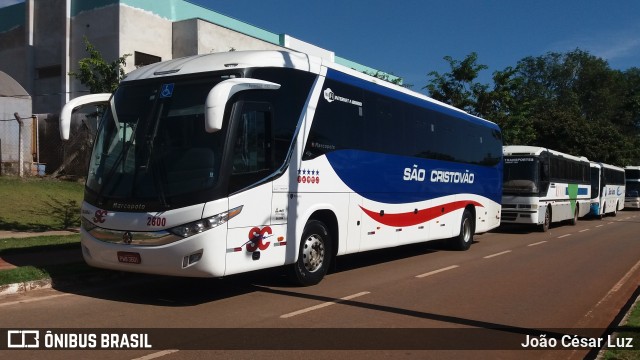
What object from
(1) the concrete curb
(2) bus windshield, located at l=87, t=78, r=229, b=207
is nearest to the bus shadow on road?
(1) the concrete curb

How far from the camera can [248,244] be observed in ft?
26.5

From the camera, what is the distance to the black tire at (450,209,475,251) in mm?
15539

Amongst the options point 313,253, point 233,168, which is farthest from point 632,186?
point 233,168

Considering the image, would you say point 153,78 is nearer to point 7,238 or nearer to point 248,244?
point 248,244

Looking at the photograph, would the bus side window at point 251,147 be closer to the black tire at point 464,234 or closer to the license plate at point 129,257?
the license plate at point 129,257

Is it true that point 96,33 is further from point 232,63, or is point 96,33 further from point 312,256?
point 312,256

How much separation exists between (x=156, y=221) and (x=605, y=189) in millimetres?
33628

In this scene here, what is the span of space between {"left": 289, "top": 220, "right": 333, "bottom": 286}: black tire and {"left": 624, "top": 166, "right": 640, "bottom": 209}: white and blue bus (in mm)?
43029

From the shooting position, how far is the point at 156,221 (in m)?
7.67

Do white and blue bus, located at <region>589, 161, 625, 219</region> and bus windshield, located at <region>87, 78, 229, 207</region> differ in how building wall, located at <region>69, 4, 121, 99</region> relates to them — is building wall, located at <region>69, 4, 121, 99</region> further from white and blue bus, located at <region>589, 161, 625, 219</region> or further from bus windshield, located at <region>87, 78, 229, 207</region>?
white and blue bus, located at <region>589, 161, 625, 219</region>

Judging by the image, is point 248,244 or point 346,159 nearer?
point 248,244

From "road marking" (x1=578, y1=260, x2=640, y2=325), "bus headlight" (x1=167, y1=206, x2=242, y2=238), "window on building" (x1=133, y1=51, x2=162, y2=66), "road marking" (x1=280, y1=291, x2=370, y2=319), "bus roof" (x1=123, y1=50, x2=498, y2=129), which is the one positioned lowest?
"road marking" (x1=578, y1=260, x2=640, y2=325)

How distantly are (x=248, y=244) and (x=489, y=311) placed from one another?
3.49 metres

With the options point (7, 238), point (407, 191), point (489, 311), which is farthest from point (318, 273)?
point (7, 238)
